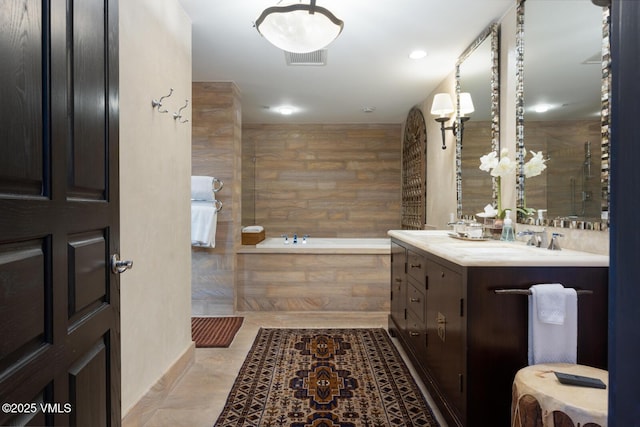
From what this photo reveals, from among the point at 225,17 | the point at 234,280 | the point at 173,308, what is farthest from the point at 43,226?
the point at 234,280

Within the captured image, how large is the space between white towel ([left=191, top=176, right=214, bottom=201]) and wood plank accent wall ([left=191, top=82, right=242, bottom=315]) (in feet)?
0.67

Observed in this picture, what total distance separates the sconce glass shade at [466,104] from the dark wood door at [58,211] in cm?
254

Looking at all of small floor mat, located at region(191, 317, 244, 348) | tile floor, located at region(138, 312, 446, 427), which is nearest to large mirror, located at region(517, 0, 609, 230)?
tile floor, located at region(138, 312, 446, 427)

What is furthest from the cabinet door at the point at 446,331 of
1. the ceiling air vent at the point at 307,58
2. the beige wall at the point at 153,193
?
the ceiling air vent at the point at 307,58

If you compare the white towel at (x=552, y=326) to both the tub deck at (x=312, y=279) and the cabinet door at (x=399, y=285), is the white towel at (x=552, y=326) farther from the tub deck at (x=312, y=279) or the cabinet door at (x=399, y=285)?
the tub deck at (x=312, y=279)

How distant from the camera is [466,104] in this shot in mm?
3064

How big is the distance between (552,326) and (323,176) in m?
4.40

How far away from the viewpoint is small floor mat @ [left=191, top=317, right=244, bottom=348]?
304 cm

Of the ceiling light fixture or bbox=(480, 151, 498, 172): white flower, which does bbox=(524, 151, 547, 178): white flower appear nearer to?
bbox=(480, 151, 498, 172): white flower

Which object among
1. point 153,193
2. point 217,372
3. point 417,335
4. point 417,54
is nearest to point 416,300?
point 417,335

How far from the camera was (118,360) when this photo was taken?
1.30 meters

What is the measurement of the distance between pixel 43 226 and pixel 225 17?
2094mm

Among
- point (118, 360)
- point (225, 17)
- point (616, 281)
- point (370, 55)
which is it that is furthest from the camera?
point (370, 55)

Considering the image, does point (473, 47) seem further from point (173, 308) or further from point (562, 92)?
point (173, 308)
